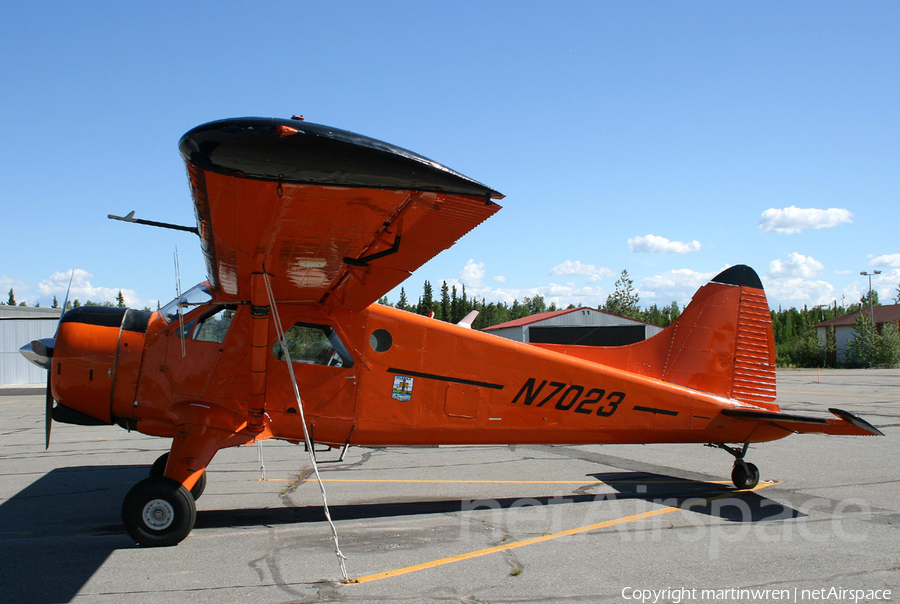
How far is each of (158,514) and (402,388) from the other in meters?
2.49

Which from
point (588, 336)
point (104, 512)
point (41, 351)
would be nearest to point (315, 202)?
point (41, 351)

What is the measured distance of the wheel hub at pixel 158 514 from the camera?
16.3ft

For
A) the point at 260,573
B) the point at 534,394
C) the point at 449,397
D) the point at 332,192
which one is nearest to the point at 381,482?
the point at 449,397

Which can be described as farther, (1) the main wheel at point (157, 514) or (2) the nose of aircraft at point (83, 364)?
(2) the nose of aircraft at point (83, 364)

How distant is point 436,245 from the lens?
4.47m

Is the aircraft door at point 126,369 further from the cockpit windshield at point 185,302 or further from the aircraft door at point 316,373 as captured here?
the aircraft door at point 316,373

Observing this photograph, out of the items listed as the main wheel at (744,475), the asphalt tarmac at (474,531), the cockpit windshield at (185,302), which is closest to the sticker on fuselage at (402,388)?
the asphalt tarmac at (474,531)

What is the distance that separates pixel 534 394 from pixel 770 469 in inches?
168

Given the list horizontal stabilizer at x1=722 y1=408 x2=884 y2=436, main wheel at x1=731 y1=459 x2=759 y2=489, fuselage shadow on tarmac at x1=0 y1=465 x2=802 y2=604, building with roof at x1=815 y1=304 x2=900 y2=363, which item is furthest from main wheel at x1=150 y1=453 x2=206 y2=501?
building with roof at x1=815 y1=304 x2=900 y2=363

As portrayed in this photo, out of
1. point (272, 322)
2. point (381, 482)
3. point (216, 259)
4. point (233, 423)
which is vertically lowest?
point (381, 482)

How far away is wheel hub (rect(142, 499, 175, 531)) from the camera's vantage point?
16.3ft

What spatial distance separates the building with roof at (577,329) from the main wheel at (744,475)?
32.5m

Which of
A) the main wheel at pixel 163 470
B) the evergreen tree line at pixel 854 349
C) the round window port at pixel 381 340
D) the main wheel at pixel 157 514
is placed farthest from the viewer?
the evergreen tree line at pixel 854 349

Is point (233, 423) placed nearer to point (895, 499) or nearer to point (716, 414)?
point (716, 414)
